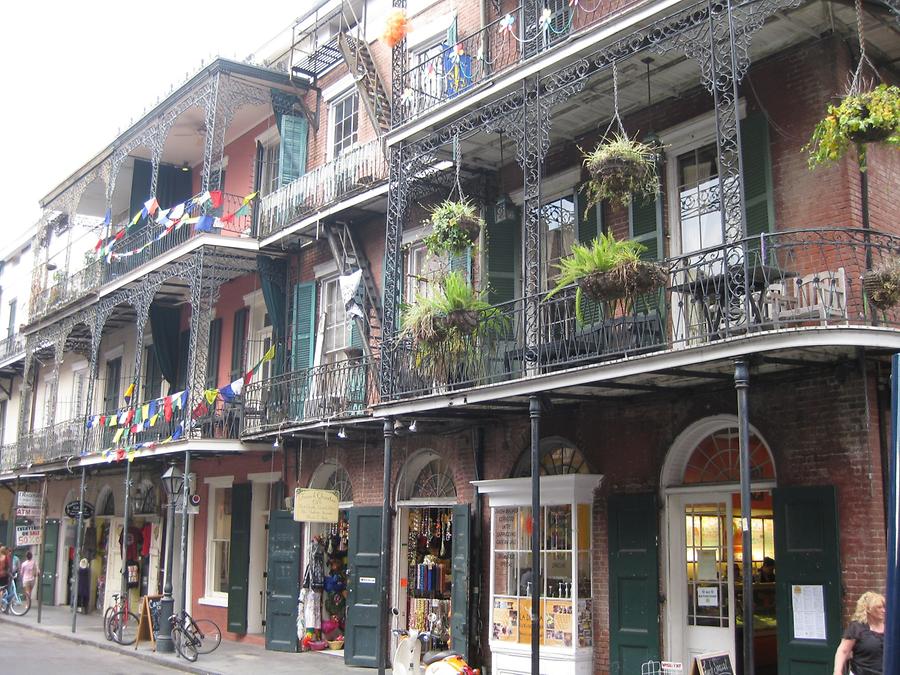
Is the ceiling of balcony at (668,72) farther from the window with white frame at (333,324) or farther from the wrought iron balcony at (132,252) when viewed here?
the wrought iron balcony at (132,252)

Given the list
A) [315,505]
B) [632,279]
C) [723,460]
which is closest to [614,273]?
[632,279]

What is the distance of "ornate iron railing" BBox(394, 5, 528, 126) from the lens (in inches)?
530

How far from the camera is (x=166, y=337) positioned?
71.6 feet

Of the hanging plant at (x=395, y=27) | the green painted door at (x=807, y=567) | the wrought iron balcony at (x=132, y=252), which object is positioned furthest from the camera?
the wrought iron balcony at (x=132, y=252)

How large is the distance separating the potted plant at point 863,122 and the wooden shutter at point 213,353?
14.6m

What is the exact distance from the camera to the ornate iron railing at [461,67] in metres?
13.5

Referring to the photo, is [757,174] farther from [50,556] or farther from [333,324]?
[50,556]

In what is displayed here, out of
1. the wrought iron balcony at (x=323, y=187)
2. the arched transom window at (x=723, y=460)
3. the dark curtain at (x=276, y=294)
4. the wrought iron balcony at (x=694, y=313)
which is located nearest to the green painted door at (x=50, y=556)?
the dark curtain at (x=276, y=294)

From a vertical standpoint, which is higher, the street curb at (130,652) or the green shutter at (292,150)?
the green shutter at (292,150)

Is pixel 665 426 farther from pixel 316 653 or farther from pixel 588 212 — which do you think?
pixel 316 653

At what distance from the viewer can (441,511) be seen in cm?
1503

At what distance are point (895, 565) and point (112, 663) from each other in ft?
50.8

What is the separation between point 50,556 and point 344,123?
16755 millimetres

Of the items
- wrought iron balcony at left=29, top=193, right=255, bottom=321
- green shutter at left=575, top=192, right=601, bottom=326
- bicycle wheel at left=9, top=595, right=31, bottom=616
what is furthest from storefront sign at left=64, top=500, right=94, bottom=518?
green shutter at left=575, top=192, right=601, bottom=326
